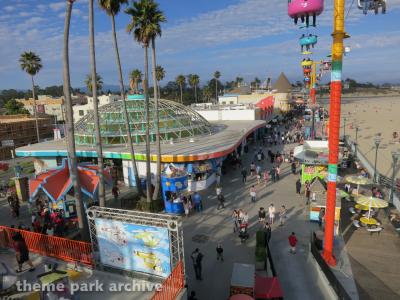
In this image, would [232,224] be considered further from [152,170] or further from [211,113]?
[211,113]

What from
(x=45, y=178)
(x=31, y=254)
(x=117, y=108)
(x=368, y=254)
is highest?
(x=117, y=108)

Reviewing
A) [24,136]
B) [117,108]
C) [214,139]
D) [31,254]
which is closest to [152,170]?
[214,139]

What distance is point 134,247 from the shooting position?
9.68 m

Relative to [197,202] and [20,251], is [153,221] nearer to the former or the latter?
[20,251]

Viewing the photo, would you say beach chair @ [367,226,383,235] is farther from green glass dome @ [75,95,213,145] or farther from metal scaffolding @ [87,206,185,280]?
green glass dome @ [75,95,213,145]

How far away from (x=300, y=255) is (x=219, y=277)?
4.08m

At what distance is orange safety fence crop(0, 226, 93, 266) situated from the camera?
10445mm

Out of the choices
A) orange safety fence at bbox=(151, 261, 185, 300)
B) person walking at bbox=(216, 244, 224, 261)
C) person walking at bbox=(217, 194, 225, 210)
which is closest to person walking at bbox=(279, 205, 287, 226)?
person walking at bbox=(217, 194, 225, 210)

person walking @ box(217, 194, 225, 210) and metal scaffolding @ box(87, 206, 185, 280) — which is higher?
metal scaffolding @ box(87, 206, 185, 280)

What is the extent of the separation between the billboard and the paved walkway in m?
2.56

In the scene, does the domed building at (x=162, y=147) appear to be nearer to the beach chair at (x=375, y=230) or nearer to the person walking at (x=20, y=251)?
the person walking at (x=20, y=251)

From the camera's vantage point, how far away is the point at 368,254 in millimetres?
13734

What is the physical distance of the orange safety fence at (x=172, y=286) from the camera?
7.98m

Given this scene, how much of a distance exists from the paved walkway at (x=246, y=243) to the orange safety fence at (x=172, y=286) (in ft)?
8.84
